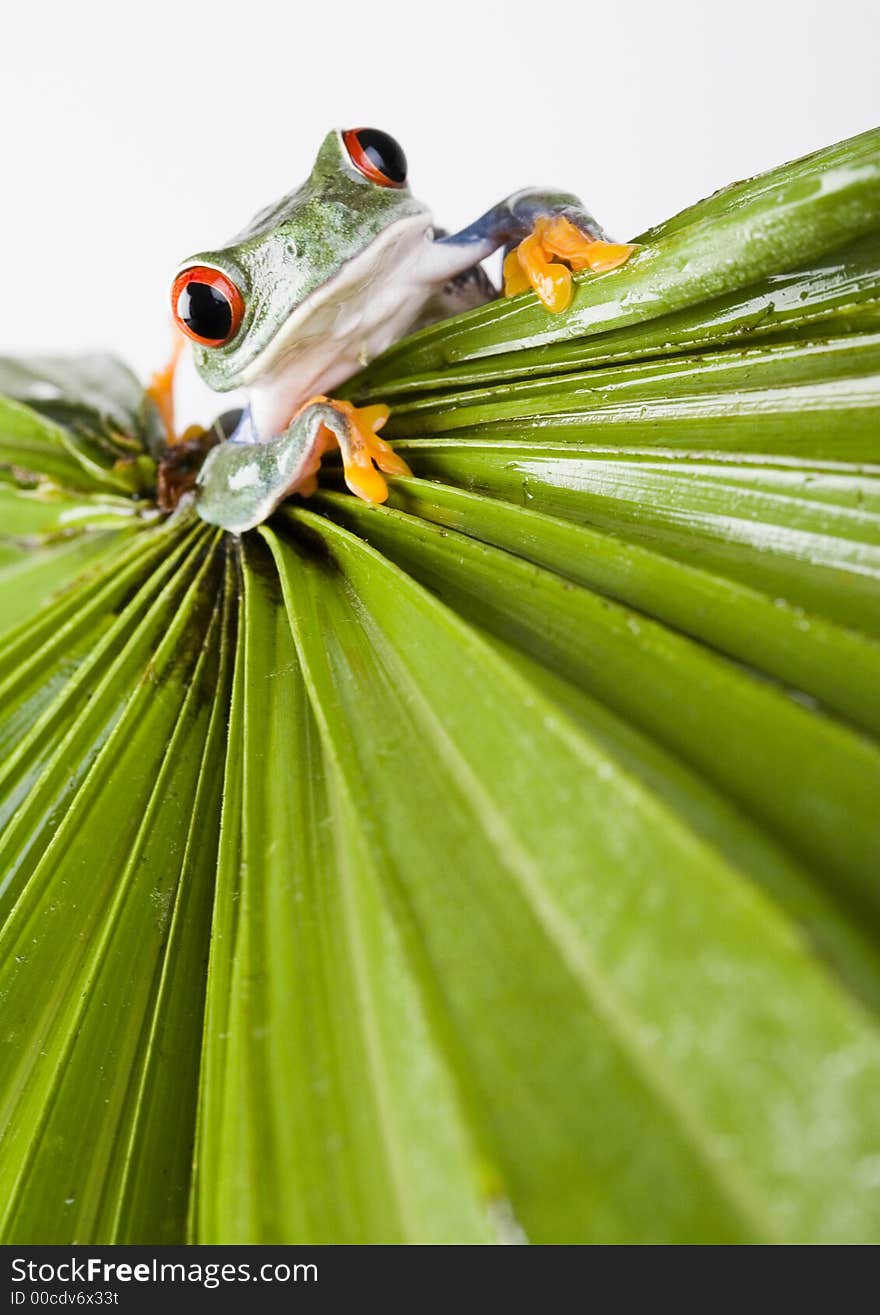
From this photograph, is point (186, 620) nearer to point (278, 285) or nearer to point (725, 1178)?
point (278, 285)

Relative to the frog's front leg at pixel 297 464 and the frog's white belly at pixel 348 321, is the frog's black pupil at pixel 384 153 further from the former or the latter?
the frog's front leg at pixel 297 464

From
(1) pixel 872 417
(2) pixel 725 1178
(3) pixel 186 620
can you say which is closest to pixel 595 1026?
(2) pixel 725 1178

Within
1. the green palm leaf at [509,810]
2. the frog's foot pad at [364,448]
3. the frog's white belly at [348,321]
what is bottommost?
the green palm leaf at [509,810]

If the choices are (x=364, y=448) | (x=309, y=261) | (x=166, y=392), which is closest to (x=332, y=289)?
(x=309, y=261)

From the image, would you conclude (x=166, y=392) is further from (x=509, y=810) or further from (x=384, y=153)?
(x=509, y=810)

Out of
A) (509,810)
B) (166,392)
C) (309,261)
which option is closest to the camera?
(509,810)

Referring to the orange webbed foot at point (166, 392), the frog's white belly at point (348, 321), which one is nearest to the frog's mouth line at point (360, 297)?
the frog's white belly at point (348, 321)

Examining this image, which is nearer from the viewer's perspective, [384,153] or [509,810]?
[509,810]
